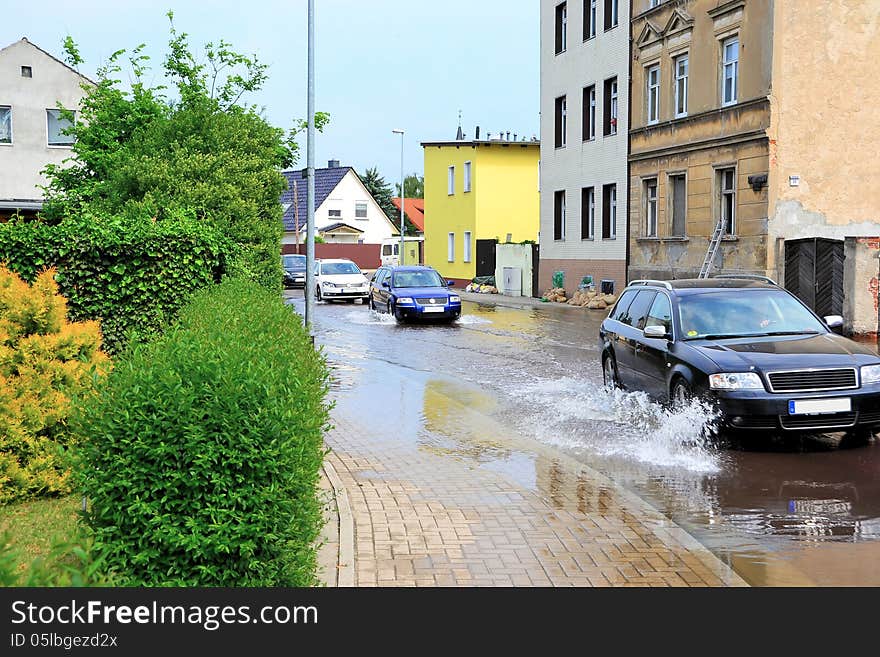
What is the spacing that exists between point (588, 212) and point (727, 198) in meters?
9.91

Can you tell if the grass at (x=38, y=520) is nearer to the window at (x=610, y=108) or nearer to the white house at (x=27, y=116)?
the window at (x=610, y=108)

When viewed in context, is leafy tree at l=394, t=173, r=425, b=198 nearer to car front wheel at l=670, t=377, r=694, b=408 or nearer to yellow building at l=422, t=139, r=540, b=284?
yellow building at l=422, t=139, r=540, b=284

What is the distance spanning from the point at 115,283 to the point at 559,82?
28.4 metres

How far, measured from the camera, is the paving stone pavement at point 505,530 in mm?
5879

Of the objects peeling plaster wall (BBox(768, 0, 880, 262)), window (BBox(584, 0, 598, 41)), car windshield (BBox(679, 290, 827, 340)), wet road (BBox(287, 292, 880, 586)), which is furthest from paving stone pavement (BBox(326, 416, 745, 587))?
window (BBox(584, 0, 598, 41))

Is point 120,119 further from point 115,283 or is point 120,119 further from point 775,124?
point 775,124

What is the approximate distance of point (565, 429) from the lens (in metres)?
11.2

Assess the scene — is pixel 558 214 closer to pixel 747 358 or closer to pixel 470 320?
pixel 470 320

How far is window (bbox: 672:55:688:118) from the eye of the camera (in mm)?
29625

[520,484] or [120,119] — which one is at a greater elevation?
[120,119]

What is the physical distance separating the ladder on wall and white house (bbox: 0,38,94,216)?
23232 millimetres

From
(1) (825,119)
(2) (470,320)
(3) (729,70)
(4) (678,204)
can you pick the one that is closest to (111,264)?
(2) (470,320)

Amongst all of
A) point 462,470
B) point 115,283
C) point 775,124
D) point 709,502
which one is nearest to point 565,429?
point 462,470

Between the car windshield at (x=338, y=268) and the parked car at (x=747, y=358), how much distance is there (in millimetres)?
28585
